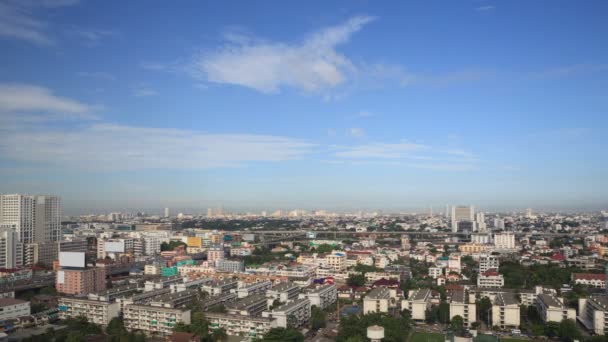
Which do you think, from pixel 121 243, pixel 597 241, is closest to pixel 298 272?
pixel 121 243

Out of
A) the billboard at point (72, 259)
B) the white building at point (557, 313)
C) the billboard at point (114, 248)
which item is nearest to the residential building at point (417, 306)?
the white building at point (557, 313)

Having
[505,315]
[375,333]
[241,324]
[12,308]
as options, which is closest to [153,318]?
[241,324]

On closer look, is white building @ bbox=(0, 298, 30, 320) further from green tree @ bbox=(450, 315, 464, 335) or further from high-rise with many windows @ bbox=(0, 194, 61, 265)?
high-rise with many windows @ bbox=(0, 194, 61, 265)

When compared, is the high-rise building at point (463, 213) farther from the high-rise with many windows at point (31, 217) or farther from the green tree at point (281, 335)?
the green tree at point (281, 335)

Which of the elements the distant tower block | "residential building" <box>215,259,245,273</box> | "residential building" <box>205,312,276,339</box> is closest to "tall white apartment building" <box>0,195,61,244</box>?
"residential building" <box>215,259,245,273</box>

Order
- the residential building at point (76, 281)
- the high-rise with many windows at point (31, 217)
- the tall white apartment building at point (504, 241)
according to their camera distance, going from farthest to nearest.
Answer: the tall white apartment building at point (504, 241), the high-rise with many windows at point (31, 217), the residential building at point (76, 281)

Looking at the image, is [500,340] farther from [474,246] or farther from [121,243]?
[121,243]
